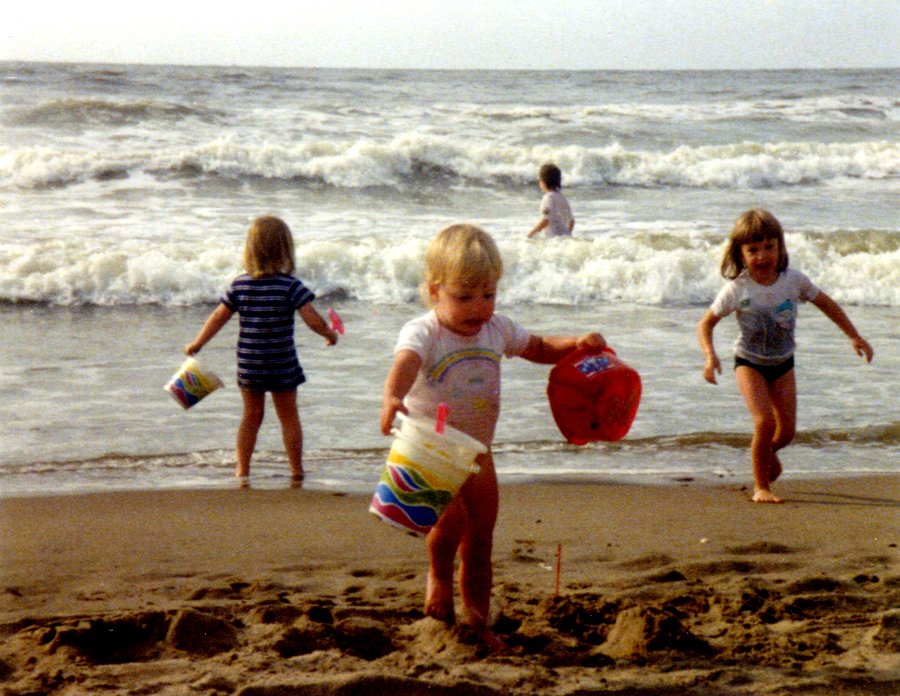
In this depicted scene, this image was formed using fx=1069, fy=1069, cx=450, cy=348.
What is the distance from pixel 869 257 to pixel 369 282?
547 cm

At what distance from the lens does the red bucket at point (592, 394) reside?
10.2ft

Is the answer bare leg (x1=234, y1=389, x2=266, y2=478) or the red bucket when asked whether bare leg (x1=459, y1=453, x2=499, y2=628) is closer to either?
the red bucket

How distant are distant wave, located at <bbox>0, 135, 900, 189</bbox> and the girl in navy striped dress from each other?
441 inches

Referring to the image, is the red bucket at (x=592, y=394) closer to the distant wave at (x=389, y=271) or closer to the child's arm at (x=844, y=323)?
the child's arm at (x=844, y=323)

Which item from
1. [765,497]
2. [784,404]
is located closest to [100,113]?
[784,404]

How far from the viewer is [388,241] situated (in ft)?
39.1

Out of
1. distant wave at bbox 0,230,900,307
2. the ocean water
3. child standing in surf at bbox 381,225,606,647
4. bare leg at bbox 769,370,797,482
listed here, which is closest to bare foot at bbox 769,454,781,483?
bare leg at bbox 769,370,797,482

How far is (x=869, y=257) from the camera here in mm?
11680

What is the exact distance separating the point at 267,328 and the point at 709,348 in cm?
205

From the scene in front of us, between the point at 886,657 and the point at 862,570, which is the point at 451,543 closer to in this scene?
the point at 886,657

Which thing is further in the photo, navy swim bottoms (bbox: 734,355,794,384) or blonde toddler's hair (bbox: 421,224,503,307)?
navy swim bottoms (bbox: 734,355,794,384)

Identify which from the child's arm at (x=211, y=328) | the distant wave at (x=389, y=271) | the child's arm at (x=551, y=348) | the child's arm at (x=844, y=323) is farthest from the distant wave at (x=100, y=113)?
the child's arm at (x=551, y=348)

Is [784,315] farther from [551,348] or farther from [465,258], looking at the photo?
[465,258]

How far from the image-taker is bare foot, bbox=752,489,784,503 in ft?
15.5
